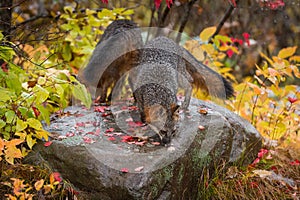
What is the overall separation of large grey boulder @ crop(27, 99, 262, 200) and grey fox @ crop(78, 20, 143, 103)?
1.58 ft

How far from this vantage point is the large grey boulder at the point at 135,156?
2906 millimetres

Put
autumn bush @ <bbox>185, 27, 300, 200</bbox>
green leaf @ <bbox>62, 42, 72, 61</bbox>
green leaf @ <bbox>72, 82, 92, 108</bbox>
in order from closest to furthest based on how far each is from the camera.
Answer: green leaf @ <bbox>72, 82, 92, 108</bbox> → autumn bush @ <bbox>185, 27, 300, 200</bbox> → green leaf @ <bbox>62, 42, 72, 61</bbox>

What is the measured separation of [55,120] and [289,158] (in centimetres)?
239

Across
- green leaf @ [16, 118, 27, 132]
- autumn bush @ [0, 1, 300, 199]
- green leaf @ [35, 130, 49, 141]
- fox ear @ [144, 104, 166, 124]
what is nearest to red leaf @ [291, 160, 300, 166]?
autumn bush @ [0, 1, 300, 199]

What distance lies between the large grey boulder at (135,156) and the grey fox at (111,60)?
481mm

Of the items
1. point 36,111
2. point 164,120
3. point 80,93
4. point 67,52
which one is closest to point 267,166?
point 164,120

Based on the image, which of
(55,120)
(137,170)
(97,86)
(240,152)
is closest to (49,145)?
(55,120)

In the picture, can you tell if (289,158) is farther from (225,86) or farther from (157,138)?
(157,138)

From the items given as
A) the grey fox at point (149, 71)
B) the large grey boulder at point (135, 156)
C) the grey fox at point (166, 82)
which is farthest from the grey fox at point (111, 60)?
the large grey boulder at point (135, 156)

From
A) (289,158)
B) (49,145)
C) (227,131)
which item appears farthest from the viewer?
(289,158)

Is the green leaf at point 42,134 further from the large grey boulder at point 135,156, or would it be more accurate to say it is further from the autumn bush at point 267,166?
the autumn bush at point 267,166

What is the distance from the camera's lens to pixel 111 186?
9.48ft

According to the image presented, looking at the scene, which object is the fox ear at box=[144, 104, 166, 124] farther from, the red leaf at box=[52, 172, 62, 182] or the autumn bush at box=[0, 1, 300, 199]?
the red leaf at box=[52, 172, 62, 182]

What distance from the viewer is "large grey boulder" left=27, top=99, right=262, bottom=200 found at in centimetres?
291
